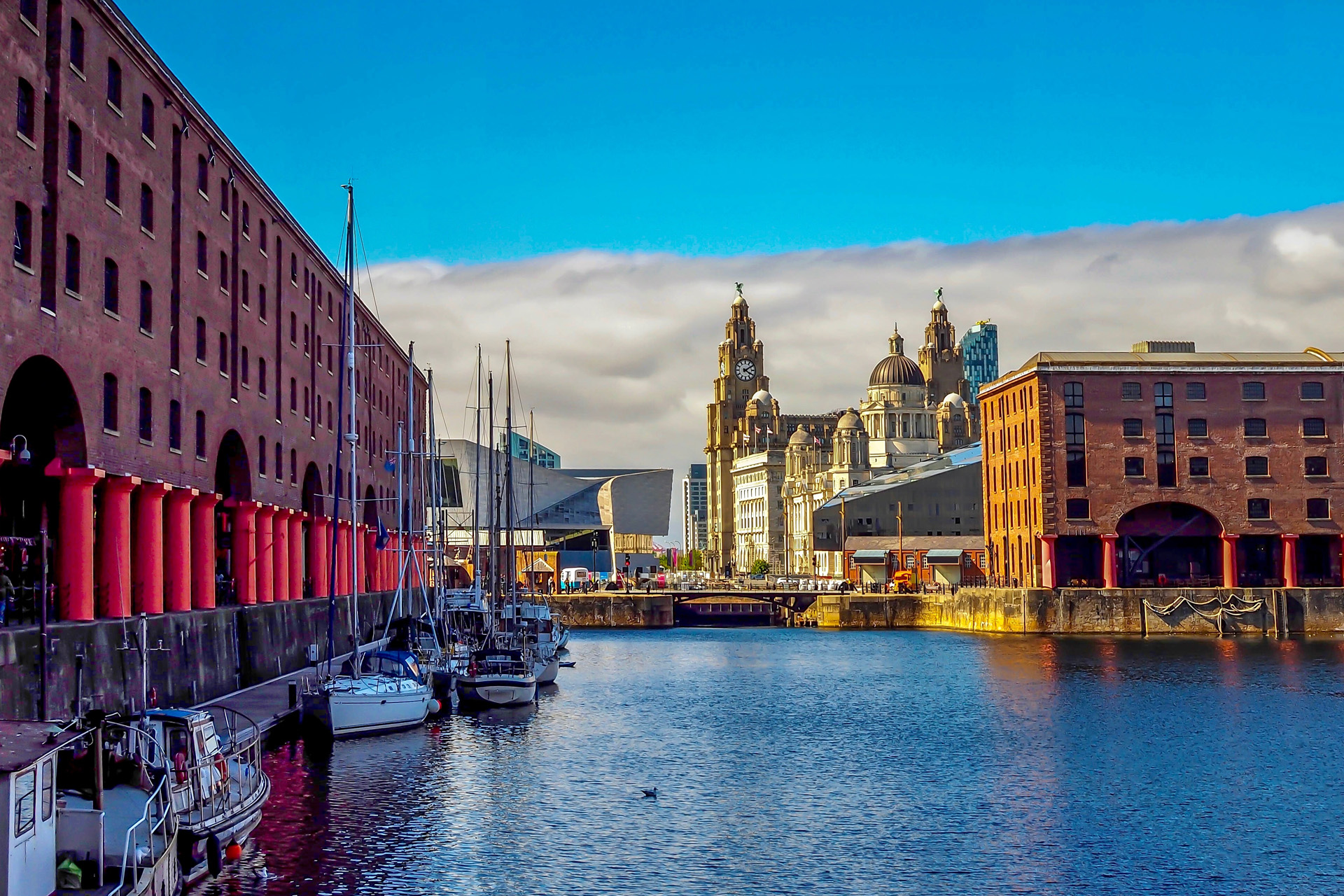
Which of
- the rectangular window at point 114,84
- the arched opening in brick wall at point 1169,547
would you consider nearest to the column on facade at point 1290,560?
the arched opening in brick wall at point 1169,547

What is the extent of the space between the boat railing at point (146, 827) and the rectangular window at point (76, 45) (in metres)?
23.0

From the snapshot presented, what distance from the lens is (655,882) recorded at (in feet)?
109

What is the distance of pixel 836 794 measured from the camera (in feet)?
146

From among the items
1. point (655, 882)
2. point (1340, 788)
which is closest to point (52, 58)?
point (655, 882)

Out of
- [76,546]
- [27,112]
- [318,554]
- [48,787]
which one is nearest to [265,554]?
[318,554]

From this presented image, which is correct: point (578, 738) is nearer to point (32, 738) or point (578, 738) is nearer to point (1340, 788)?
point (1340, 788)

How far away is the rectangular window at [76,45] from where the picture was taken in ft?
145

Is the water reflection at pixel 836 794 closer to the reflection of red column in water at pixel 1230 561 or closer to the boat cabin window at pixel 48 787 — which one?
the boat cabin window at pixel 48 787

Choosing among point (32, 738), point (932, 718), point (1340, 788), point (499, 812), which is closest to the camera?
point (32, 738)

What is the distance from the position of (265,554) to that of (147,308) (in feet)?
65.9

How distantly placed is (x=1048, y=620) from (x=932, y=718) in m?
52.1

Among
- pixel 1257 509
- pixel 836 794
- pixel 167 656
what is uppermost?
pixel 1257 509

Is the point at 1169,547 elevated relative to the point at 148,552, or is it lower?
lower

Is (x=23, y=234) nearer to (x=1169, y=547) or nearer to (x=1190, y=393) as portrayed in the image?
(x=1190, y=393)
